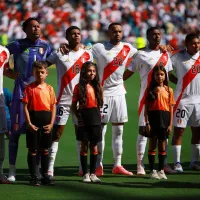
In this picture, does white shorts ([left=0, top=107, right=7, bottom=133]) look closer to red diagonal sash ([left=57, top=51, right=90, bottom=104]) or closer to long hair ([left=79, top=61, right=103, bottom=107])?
red diagonal sash ([left=57, top=51, right=90, bottom=104])

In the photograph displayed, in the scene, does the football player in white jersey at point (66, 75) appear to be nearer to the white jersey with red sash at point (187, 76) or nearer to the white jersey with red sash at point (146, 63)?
the white jersey with red sash at point (146, 63)

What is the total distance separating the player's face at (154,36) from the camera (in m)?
10.5

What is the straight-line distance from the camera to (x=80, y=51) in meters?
10.3

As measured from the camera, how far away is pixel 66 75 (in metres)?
10.2

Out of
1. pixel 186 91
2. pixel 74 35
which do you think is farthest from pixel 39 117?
→ pixel 186 91

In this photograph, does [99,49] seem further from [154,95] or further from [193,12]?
[193,12]

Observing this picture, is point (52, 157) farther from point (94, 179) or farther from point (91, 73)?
point (91, 73)

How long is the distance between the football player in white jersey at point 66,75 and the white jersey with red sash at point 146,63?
90 cm

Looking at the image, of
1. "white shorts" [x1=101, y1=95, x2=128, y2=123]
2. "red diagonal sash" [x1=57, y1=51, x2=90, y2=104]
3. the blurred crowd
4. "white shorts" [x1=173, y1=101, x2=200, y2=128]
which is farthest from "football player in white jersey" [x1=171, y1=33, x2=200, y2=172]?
the blurred crowd

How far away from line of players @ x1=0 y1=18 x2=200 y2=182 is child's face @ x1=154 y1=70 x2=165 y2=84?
2.34 feet

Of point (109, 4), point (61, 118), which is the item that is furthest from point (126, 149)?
point (109, 4)

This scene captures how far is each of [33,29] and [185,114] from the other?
267cm

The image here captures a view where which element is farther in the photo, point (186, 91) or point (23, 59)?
point (186, 91)

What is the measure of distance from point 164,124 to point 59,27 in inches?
991
